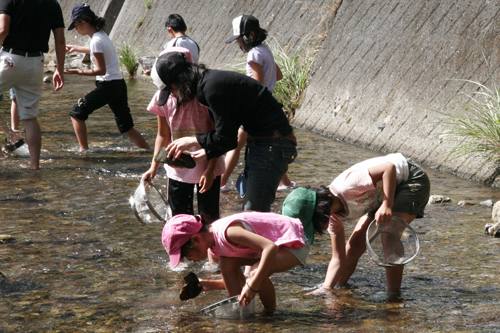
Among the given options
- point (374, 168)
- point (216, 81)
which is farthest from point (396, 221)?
point (216, 81)

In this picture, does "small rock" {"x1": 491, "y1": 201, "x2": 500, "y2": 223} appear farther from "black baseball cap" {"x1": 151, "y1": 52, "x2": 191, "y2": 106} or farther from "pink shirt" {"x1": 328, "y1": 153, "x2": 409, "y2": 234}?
"black baseball cap" {"x1": 151, "y1": 52, "x2": 191, "y2": 106}

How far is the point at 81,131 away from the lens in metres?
7.27

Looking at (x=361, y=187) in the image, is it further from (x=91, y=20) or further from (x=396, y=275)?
(x=91, y=20)

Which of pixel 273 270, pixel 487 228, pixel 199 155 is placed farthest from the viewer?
pixel 487 228

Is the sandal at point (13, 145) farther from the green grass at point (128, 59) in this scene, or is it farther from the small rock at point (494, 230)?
the green grass at point (128, 59)

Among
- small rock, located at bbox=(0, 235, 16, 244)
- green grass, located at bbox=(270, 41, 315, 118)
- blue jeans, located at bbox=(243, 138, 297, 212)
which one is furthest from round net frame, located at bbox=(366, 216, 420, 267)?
Result: green grass, located at bbox=(270, 41, 315, 118)

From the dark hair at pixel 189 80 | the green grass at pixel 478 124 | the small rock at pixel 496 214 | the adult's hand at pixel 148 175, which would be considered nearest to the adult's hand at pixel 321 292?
the adult's hand at pixel 148 175

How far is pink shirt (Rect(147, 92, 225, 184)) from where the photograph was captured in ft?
12.3

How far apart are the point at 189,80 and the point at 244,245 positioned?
0.98 m

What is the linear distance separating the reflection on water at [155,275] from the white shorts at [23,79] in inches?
28.1

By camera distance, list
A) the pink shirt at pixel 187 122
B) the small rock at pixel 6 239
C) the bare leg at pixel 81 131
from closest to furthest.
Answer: the pink shirt at pixel 187 122, the small rock at pixel 6 239, the bare leg at pixel 81 131

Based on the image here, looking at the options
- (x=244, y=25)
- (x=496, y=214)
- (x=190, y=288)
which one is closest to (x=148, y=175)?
(x=190, y=288)

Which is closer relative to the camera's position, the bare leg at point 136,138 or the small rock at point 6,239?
the small rock at point 6,239

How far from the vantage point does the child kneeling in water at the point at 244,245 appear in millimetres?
3090
